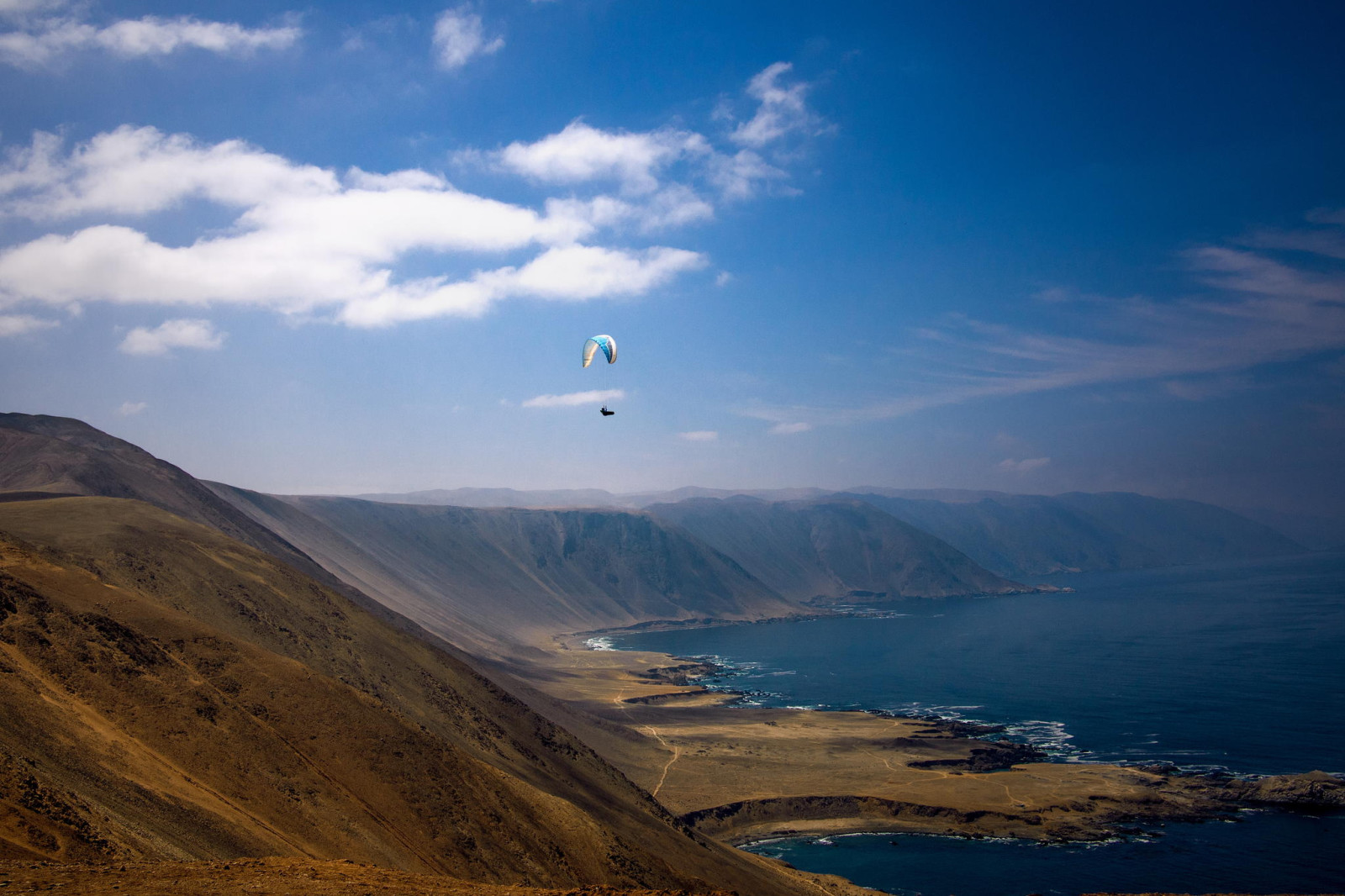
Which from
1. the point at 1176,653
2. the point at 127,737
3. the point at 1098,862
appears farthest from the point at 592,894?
the point at 1176,653

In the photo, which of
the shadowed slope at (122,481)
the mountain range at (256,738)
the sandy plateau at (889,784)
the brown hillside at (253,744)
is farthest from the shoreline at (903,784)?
the shadowed slope at (122,481)

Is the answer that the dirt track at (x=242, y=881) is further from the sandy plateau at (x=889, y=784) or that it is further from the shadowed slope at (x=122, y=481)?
the shadowed slope at (x=122, y=481)

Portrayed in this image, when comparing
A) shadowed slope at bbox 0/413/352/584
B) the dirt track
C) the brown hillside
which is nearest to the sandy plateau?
the brown hillside

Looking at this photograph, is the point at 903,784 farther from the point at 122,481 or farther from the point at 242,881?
the point at 122,481

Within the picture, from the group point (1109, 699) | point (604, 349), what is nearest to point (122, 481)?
point (604, 349)

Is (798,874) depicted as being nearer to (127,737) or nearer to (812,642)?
(127,737)

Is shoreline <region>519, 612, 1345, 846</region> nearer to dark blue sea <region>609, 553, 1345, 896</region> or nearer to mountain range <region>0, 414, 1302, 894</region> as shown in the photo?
dark blue sea <region>609, 553, 1345, 896</region>
